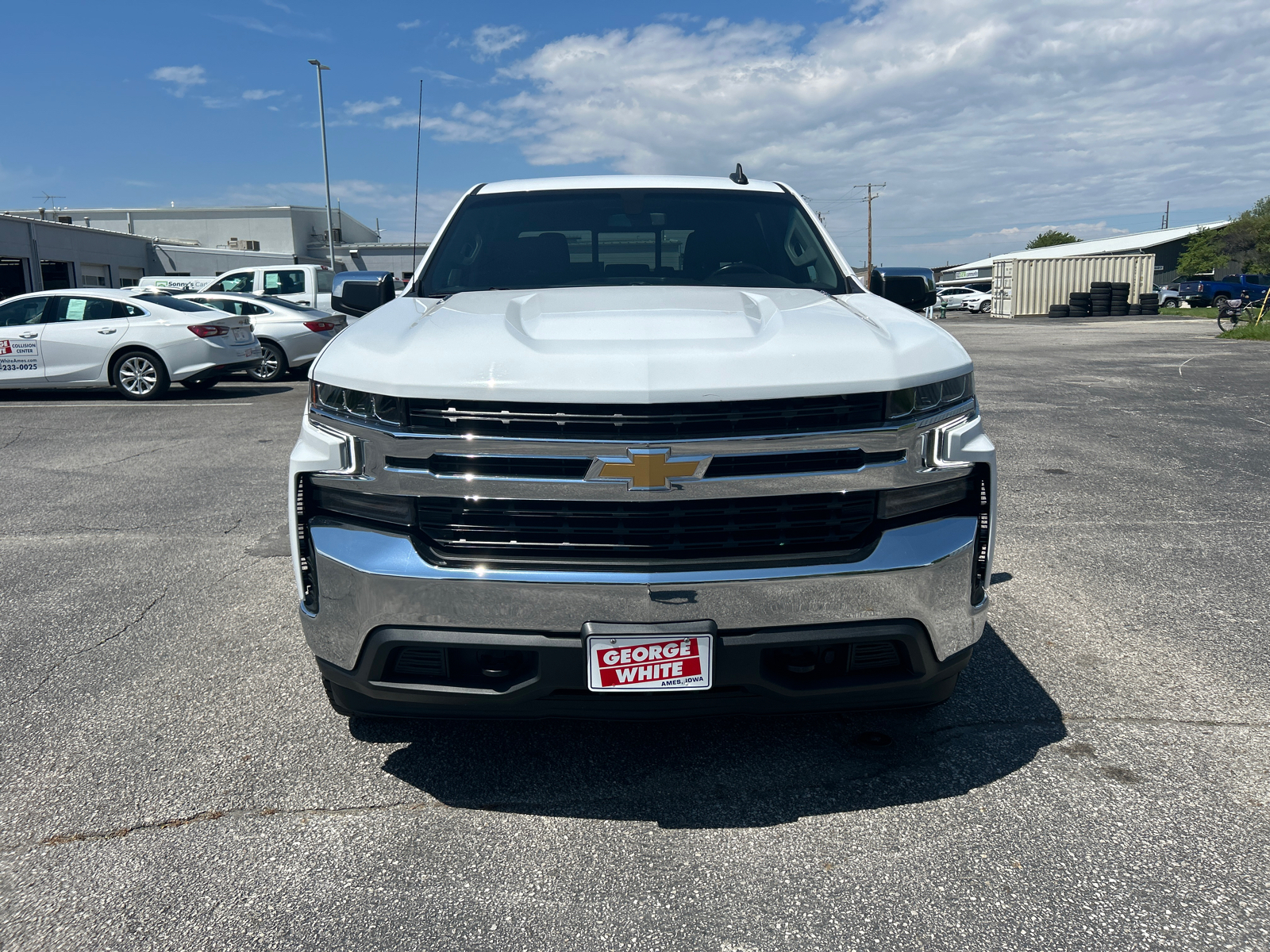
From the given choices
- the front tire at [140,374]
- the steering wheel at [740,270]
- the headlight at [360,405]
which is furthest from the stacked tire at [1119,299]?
the headlight at [360,405]

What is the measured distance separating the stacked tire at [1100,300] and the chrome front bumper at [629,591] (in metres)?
44.2

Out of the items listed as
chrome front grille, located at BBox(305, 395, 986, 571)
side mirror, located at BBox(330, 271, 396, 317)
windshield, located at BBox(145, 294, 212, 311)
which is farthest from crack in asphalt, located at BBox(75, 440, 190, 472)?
chrome front grille, located at BBox(305, 395, 986, 571)

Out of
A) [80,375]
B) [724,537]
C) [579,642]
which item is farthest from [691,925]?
[80,375]

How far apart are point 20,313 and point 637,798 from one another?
525 inches

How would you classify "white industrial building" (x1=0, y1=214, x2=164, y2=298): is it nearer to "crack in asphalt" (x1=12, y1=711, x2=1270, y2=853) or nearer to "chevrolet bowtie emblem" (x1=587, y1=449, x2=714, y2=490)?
"crack in asphalt" (x1=12, y1=711, x2=1270, y2=853)

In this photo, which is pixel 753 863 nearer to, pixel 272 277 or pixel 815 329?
pixel 815 329

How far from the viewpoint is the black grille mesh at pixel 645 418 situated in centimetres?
228

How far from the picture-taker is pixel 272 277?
1705cm

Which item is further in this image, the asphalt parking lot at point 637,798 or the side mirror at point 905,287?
the side mirror at point 905,287

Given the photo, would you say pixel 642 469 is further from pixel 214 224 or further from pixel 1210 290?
pixel 214 224

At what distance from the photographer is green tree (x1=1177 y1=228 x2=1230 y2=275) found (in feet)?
→ 240

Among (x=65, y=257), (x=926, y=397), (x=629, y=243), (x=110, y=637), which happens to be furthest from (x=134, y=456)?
(x=65, y=257)

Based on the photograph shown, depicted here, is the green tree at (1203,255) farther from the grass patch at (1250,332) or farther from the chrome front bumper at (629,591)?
the chrome front bumper at (629,591)

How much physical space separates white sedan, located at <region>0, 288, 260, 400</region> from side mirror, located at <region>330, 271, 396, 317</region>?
966cm
